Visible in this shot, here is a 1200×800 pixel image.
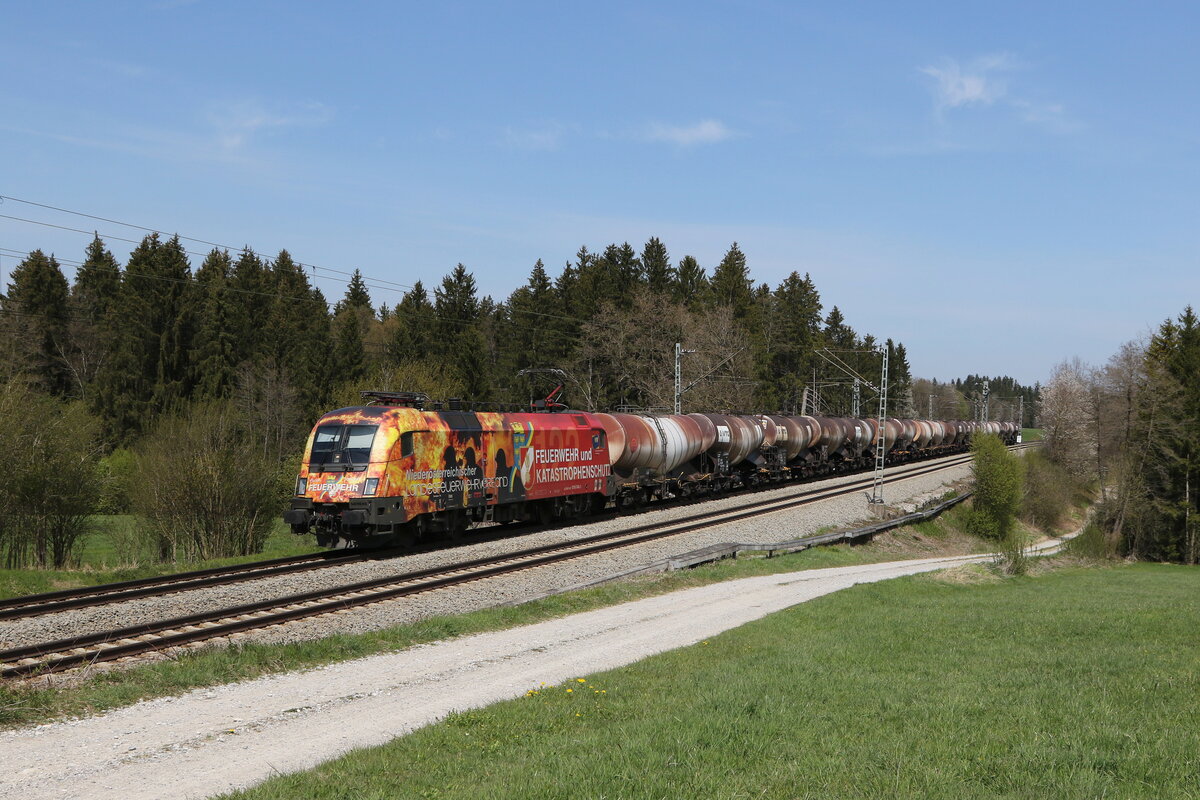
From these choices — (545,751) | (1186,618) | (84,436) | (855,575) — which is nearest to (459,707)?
(545,751)

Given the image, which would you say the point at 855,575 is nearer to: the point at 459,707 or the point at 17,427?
the point at 459,707

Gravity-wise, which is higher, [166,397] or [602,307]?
[602,307]

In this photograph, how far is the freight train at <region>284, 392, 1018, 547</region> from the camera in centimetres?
2144

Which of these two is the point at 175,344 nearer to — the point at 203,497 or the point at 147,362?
the point at 147,362

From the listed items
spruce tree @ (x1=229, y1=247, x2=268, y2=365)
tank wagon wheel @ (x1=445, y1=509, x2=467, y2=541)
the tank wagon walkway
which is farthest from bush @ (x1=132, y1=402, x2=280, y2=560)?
spruce tree @ (x1=229, y1=247, x2=268, y2=365)

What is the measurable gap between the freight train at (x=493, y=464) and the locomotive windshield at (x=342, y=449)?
28 millimetres

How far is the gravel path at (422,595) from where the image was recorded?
14172mm

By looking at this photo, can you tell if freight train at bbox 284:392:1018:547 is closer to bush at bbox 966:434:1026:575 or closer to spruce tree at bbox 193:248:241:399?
bush at bbox 966:434:1026:575

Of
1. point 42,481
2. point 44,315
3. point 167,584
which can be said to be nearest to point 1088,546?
point 167,584

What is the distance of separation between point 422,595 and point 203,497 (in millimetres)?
12697

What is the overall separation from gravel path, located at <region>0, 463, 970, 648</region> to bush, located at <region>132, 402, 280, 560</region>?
8218mm

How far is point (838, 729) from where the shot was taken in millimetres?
7938

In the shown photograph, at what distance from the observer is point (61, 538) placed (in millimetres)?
28047

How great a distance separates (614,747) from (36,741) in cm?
558
